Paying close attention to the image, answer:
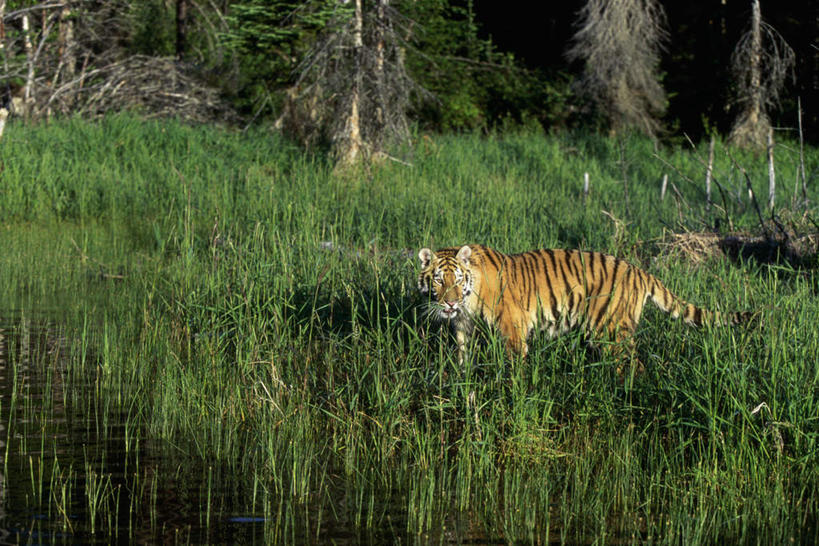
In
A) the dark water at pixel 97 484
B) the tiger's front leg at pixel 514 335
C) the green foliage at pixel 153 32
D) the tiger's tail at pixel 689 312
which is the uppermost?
the green foliage at pixel 153 32

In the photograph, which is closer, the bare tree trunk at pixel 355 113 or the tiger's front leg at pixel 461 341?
the tiger's front leg at pixel 461 341

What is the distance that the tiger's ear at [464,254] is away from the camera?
243 inches

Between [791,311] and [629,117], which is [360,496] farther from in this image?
[629,117]

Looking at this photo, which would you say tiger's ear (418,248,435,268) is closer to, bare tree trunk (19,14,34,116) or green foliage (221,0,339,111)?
green foliage (221,0,339,111)

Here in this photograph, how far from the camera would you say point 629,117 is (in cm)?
2144

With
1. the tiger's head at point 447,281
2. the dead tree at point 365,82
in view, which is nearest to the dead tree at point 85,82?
the dead tree at point 365,82

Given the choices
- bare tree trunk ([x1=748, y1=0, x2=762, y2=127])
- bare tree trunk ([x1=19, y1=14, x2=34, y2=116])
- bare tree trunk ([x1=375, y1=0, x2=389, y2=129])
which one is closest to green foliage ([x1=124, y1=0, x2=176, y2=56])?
bare tree trunk ([x1=19, y1=14, x2=34, y2=116])

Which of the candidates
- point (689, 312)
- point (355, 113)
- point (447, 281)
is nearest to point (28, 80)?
point (355, 113)

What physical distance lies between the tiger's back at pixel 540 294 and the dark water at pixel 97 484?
1.88 meters

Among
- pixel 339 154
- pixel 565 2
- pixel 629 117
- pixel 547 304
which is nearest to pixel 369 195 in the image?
pixel 339 154

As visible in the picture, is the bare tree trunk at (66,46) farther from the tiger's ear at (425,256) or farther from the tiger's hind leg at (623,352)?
the tiger's hind leg at (623,352)

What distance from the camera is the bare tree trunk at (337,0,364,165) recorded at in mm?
15148

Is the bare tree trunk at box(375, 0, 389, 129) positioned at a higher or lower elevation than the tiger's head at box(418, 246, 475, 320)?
higher

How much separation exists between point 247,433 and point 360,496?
3.81ft
